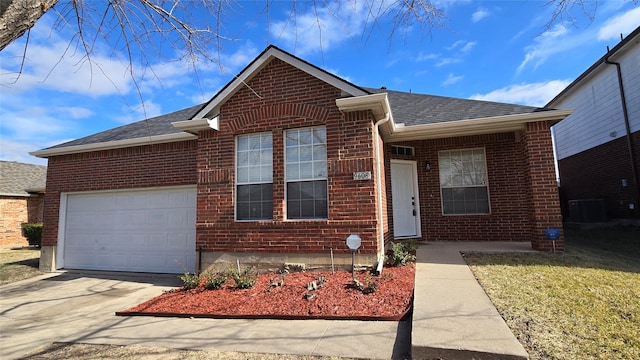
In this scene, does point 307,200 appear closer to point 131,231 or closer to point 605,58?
point 131,231

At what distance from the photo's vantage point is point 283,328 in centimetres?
422

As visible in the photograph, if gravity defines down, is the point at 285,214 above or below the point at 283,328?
above

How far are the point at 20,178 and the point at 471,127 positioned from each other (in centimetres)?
2392

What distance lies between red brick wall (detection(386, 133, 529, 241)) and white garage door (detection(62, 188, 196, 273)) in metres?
5.46

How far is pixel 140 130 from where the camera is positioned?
33.1 ft

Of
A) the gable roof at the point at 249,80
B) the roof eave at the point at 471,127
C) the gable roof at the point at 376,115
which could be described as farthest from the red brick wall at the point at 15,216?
the roof eave at the point at 471,127

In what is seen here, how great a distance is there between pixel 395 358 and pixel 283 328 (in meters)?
1.57

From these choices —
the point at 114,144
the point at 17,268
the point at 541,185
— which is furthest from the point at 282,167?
the point at 17,268

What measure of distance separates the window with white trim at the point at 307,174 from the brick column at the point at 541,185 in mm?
4669

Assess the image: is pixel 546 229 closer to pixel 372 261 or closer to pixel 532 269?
pixel 532 269

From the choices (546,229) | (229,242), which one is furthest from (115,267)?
(546,229)

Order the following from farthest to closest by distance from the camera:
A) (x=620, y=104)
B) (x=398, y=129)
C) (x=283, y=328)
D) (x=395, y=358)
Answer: (x=620, y=104) < (x=398, y=129) < (x=283, y=328) < (x=395, y=358)

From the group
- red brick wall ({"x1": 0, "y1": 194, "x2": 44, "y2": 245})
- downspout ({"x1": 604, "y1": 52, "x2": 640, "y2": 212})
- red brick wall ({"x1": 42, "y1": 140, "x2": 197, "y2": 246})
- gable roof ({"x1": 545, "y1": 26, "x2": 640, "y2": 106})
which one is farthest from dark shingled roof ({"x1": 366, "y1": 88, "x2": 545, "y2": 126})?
red brick wall ({"x1": 0, "y1": 194, "x2": 44, "y2": 245})

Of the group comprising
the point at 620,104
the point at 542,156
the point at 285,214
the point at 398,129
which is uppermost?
the point at 620,104
